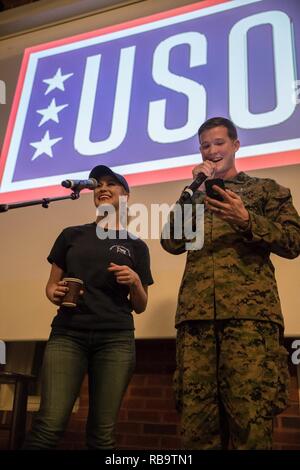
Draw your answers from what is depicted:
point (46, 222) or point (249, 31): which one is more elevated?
point (249, 31)

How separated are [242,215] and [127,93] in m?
1.42

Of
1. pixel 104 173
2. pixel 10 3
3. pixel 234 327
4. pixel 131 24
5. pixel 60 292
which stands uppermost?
pixel 10 3

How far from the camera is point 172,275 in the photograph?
1.90 metres

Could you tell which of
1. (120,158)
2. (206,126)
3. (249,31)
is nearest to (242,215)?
(206,126)

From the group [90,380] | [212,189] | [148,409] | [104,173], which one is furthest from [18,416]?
[212,189]

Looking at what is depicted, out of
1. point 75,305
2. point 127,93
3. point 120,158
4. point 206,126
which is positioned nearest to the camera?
point 75,305

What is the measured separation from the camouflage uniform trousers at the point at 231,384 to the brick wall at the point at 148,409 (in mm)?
1011

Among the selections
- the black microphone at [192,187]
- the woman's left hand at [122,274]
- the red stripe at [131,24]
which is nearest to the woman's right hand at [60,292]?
the woman's left hand at [122,274]

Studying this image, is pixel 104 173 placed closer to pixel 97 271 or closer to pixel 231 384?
pixel 97 271

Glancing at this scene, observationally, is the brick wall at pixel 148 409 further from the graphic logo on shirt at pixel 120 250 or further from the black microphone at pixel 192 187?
the black microphone at pixel 192 187

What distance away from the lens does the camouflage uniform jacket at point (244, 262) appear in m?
1.09

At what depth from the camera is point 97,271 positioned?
1.35 metres

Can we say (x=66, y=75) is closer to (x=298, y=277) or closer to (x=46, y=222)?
(x=46, y=222)

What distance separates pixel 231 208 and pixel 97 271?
50cm
